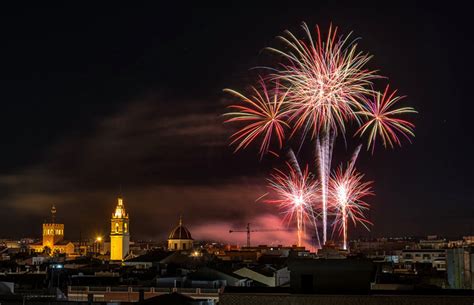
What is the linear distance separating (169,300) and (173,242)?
128870 millimetres

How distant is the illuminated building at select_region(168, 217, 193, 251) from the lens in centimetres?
16388

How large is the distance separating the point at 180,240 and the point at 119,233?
19.0m

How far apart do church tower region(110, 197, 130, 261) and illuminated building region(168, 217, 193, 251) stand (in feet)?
47.2

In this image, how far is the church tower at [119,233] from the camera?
14988 centimetres

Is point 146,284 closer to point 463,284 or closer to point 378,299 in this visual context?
point 463,284

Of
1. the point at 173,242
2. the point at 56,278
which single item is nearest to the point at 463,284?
the point at 56,278

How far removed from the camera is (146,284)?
2479 inches

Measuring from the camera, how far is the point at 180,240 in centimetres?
16550

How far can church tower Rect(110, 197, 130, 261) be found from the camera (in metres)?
150

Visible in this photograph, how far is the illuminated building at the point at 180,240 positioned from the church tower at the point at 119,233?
47.2 feet

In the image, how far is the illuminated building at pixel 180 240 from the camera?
164m

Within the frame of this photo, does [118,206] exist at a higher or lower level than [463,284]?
higher

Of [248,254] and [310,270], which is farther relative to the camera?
[248,254]

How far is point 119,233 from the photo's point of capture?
150625mm
